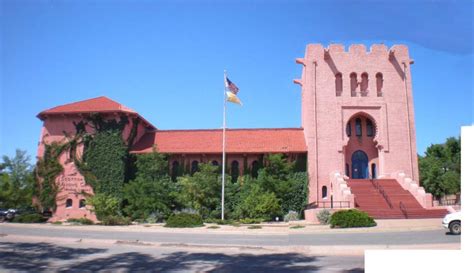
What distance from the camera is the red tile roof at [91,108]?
35656 millimetres

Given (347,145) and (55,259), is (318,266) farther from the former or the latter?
(347,145)

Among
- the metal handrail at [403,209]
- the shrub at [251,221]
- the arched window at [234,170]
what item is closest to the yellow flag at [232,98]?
the arched window at [234,170]

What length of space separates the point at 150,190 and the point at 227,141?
898cm

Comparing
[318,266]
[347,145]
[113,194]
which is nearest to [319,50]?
[347,145]

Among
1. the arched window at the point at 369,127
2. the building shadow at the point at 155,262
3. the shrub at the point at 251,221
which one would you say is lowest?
the shrub at the point at 251,221

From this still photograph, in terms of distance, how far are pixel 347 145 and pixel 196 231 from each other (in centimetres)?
1868

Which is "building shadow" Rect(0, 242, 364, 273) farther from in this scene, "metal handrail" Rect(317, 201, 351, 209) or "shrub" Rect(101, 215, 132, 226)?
"metal handrail" Rect(317, 201, 351, 209)

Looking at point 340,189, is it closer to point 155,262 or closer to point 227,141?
point 227,141

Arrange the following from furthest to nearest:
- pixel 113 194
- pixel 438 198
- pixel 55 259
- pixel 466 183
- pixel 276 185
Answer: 1. pixel 438 198
2. pixel 113 194
3. pixel 276 185
4. pixel 55 259
5. pixel 466 183

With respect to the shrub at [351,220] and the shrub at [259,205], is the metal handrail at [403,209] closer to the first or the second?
the shrub at [351,220]

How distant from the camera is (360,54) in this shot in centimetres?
3616

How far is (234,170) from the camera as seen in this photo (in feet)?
117

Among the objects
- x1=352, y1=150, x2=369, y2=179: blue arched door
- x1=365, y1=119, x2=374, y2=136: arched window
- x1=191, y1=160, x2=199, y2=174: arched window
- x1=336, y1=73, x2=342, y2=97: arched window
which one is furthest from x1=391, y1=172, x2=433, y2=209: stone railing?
x1=191, y1=160, x2=199, y2=174: arched window

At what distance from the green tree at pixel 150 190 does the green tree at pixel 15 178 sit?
1684 centimetres
